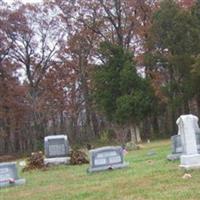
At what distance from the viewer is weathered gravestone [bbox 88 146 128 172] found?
562 inches

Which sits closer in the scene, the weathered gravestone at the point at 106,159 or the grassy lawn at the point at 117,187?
the grassy lawn at the point at 117,187

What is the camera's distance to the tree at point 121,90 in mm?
37844

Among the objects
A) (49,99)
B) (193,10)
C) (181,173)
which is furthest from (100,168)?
(49,99)

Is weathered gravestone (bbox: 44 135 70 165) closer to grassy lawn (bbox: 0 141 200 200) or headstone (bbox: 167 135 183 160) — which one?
headstone (bbox: 167 135 183 160)

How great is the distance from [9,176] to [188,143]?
4.45m

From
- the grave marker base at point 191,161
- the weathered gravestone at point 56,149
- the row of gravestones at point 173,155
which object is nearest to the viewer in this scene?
the grave marker base at point 191,161

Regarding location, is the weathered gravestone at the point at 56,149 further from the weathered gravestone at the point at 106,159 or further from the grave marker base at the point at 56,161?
the weathered gravestone at the point at 106,159

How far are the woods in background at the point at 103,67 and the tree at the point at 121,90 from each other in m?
0.07

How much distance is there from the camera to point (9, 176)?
13.2 meters

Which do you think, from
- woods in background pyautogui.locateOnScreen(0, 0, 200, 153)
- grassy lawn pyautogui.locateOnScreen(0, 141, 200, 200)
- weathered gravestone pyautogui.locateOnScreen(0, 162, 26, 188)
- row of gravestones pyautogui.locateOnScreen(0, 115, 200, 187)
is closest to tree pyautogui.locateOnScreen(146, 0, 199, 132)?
woods in background pyautogui.locateOnScreen(0, 0, 200, 153)

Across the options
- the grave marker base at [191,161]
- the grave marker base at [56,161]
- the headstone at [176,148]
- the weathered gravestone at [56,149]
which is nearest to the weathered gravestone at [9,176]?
the grave marker base at [191,161]

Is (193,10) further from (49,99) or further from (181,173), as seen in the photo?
(181,173)

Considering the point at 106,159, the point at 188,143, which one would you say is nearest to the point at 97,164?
the point at 106,159

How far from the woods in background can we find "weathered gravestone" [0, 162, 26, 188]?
22.4m
